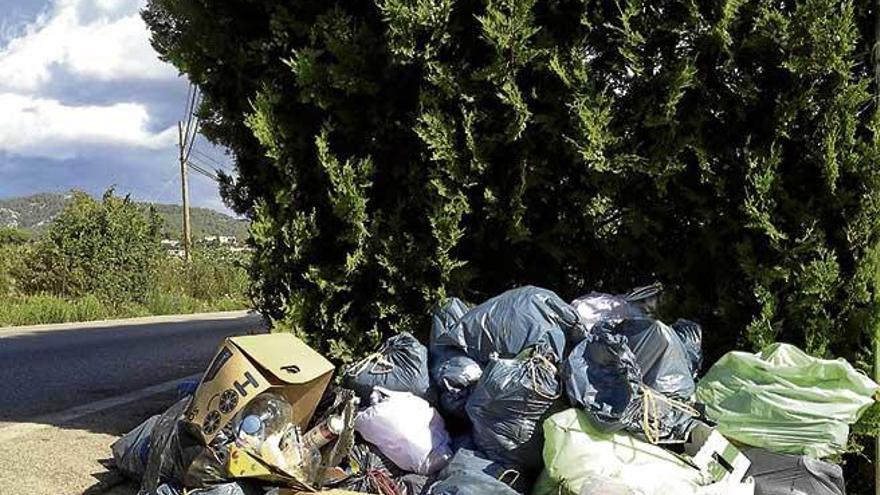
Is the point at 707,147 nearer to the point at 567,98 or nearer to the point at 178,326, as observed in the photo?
the point at 567,98

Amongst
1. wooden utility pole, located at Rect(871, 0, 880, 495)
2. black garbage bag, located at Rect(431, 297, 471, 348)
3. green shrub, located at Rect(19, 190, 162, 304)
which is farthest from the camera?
green shrub, located at Rect(19, 190, 162, 304)

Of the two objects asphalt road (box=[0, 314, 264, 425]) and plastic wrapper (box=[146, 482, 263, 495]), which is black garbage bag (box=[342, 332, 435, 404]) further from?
asphalt road (box=[0, 314, 264, 425])

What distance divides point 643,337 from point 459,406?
921 mm

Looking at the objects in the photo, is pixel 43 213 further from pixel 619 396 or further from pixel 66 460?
pixel 619 396

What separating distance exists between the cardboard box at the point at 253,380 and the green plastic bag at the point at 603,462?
120 cm

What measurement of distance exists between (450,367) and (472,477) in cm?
68

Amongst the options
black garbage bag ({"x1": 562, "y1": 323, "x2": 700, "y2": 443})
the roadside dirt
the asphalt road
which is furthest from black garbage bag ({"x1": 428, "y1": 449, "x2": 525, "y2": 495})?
the asphalt road

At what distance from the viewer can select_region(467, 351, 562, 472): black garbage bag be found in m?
3.63

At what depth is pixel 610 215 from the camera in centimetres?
447

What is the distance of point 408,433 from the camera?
3869 mm

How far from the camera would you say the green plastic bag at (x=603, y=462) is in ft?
10.9

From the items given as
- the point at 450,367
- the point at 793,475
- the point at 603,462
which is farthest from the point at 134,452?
the point at 793,475

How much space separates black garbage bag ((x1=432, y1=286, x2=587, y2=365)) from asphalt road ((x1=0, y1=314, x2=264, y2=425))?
10.6 feet

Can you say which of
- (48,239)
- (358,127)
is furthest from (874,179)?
(48,239)
